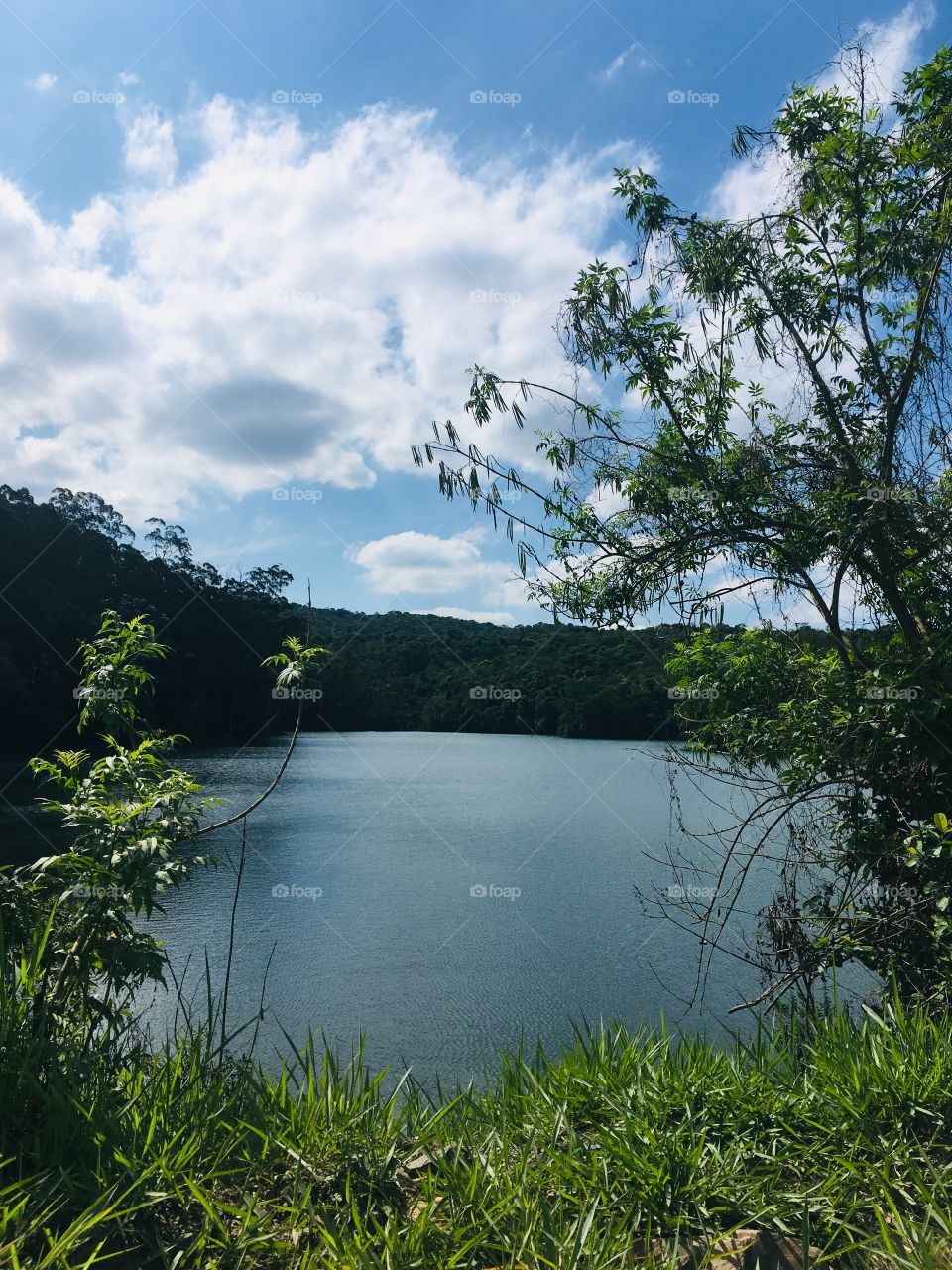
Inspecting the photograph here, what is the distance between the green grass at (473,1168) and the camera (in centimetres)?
200

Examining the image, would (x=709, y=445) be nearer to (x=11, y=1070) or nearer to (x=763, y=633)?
(x=763, y=633)

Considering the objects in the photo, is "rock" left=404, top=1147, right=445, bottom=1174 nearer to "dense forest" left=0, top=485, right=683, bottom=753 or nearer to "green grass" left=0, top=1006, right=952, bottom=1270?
"green grass" left=0, top=1006, right=952, bottom=1270

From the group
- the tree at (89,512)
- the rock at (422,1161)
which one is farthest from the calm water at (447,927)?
the tree at (89,512)

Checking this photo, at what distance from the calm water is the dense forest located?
5.12 meters

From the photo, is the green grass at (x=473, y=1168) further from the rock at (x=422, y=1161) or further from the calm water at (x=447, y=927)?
the calm water at (x=447, y=927)

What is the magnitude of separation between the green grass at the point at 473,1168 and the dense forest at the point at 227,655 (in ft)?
68.7

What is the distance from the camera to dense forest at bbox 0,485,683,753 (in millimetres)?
31609

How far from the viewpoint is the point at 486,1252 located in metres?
2.05

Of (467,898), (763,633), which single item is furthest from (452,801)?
(763,633)

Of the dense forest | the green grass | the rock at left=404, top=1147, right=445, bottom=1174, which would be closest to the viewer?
the green grass

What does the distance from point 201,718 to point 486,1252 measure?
151 ft

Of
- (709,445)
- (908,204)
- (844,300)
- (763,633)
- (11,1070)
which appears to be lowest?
(11,1070)

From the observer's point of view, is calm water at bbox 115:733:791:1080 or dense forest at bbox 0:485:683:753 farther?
dense forest at bbox 0:485:683:753

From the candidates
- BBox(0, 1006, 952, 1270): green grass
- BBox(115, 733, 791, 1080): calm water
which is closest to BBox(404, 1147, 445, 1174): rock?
BBox(0, 1006, 952, 1270): green grass
